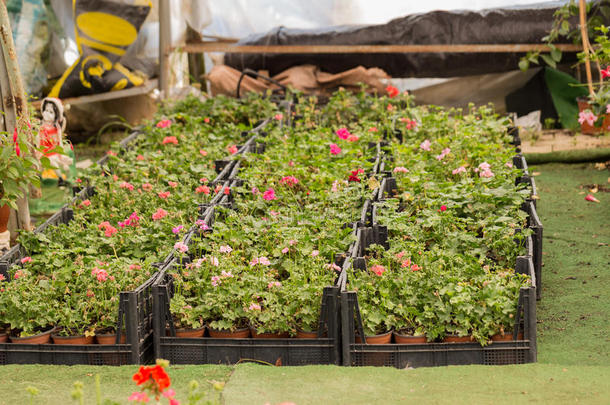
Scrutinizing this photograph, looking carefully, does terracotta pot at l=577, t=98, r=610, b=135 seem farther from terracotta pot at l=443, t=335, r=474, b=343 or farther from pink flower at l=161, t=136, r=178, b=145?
terracotta pot at l=443, t=335, r=474, b=343

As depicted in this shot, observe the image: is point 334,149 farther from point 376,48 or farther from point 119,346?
point 376,48

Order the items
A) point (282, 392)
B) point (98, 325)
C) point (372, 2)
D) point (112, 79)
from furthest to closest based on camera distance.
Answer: point (372, 2)
point (112, 79)
point (98, 325)
point (282, 392)

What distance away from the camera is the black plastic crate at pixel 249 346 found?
308cm

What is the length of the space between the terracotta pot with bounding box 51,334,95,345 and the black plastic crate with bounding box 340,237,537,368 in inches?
44.3

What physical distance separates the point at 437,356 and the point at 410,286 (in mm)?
332

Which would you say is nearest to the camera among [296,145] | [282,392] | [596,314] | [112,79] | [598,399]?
[598,399]

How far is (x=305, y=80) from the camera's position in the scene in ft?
28.5

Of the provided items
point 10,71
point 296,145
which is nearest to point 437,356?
point 296,145

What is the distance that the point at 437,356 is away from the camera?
303cm

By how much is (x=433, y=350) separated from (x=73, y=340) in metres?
1.57

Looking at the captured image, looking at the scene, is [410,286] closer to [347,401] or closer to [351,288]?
[351,288]

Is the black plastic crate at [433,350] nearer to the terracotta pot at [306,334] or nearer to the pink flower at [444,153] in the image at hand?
the terracotta pot at [306,334]

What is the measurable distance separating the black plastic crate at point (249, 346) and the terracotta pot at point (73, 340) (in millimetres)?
296

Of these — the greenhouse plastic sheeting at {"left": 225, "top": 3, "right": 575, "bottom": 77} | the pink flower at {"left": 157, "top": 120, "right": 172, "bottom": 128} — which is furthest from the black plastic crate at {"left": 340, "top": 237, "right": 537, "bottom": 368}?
the greenhouse plastic sheeting at {"left": 225, "top": 3, "right": 575, "bottom": 77}
